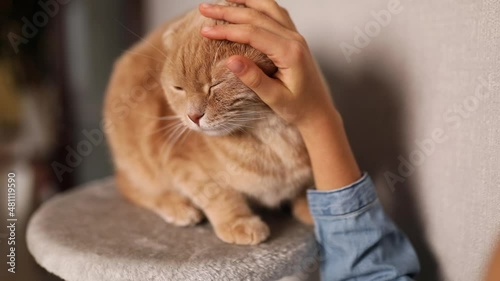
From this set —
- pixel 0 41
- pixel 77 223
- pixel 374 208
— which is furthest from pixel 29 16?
pixel 374 208

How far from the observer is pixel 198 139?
3.27 feet

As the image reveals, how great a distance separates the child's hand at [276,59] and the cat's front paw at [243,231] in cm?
25

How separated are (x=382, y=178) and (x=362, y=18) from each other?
0.38 m

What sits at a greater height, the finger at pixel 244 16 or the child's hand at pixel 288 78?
the finger at pixel 244 16

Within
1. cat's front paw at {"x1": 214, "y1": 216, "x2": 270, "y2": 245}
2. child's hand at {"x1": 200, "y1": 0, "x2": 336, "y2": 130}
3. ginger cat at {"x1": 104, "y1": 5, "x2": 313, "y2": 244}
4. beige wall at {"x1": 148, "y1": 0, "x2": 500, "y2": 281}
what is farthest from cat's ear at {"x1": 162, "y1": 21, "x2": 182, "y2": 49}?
cat's front paw at {"x1": 214, "y1": 216, "x2": 270, "y2": 245}

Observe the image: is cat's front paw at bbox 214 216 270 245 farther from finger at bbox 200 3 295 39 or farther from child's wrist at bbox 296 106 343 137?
finger at bbox 200 3 295 39

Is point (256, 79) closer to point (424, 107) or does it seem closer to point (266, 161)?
point (266, 161)

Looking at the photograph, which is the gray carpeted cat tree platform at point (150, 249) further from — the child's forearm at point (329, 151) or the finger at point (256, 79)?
the finger at point (256, 79)

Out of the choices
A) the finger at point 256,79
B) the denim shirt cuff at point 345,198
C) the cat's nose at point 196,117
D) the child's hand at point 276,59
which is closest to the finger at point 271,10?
the child's hand at point 276,59

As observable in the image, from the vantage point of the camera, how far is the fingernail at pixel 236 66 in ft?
2.27

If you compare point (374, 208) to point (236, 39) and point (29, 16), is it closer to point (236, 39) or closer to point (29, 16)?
point (236, 39)

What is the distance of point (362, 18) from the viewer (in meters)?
1.03

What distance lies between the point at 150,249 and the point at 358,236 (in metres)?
0.41

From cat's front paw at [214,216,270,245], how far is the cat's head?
0.63ft
